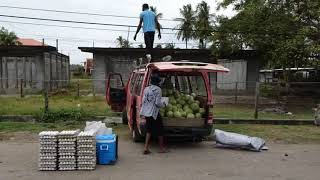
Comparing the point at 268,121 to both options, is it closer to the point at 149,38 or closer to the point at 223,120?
the point at 223,120

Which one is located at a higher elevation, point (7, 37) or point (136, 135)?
point (7, 37)

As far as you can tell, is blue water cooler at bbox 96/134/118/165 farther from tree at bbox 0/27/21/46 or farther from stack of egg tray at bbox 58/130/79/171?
tree at bbox 0/27/21/46

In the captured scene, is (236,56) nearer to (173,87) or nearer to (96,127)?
(173,87)

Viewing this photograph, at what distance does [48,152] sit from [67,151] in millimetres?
334

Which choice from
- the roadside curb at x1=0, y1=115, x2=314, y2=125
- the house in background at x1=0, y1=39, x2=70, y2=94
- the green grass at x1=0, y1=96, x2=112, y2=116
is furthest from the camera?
the house in background at x1=0, y1=39, x2=70, y2=94

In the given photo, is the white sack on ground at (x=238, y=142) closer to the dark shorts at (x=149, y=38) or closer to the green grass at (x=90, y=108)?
the dark shorts at (x=149, y=38)

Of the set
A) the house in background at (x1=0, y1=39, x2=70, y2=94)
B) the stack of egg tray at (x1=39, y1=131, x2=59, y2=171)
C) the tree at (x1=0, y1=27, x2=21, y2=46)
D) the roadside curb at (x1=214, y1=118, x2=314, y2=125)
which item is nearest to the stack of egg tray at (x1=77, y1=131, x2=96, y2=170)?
the stack of egg tray at (x1=39, y1=131, x2=59, y2=171)

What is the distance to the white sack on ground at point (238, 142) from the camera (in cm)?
1153

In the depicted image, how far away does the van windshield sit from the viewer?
1234 centimetres

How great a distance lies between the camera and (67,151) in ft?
30.3

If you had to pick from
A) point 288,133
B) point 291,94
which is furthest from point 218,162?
point 291,94

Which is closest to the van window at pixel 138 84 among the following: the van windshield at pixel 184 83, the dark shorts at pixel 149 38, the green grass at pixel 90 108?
the van windshield at pixel 184 83

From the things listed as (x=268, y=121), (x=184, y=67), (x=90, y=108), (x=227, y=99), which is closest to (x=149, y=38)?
(x=184, y=67)

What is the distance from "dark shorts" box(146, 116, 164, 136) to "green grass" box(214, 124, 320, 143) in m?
3.64
